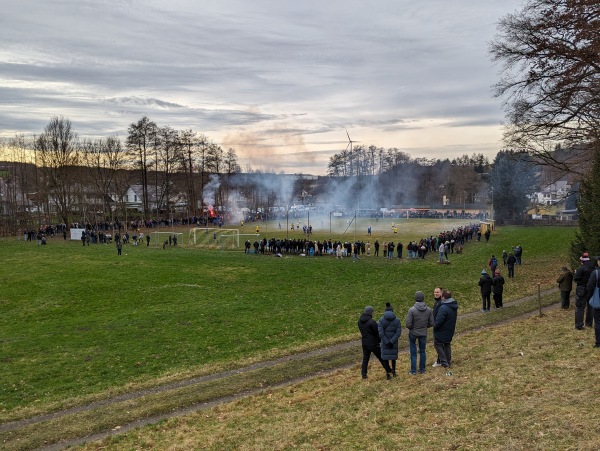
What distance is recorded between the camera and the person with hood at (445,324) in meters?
10.9

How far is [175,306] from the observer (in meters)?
23.7

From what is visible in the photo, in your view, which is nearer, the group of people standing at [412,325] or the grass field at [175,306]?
the group of people standing at [412,325]

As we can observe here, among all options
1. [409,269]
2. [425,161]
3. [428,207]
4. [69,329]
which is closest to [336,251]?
[409,269]

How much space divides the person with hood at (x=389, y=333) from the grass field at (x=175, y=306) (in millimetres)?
5710

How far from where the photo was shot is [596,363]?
34.2ft

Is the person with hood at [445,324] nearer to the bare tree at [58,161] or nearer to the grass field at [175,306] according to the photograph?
the grass field at [175,306]

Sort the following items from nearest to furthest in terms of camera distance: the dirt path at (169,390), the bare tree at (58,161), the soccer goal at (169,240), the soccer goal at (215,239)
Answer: the dirt path at (169,390)
the soccer goal at (215,239)
the soccer goal at (169,240)
the bare tree at (58,161)

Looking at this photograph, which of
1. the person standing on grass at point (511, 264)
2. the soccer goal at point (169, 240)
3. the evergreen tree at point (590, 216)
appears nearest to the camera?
the evergreen tree at point (590, 216)

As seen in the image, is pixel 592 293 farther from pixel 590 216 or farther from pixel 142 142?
pixel 142 142

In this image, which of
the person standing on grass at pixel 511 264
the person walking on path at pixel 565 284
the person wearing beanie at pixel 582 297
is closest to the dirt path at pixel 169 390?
the person wearing beanie at pixel 582 297

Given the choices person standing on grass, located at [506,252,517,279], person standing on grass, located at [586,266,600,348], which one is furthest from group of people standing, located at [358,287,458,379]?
person standing on grass, located at [506,252,517,279]

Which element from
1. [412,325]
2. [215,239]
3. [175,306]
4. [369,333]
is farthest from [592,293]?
[215,239]

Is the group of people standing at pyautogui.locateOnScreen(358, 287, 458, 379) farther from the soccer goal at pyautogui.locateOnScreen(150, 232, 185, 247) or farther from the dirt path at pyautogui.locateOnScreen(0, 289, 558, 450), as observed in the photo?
the soccer goal at pyautogui.locateOnScreen(150, 232, 185, 247)

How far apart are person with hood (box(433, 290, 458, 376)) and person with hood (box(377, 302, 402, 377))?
2.94 ft
